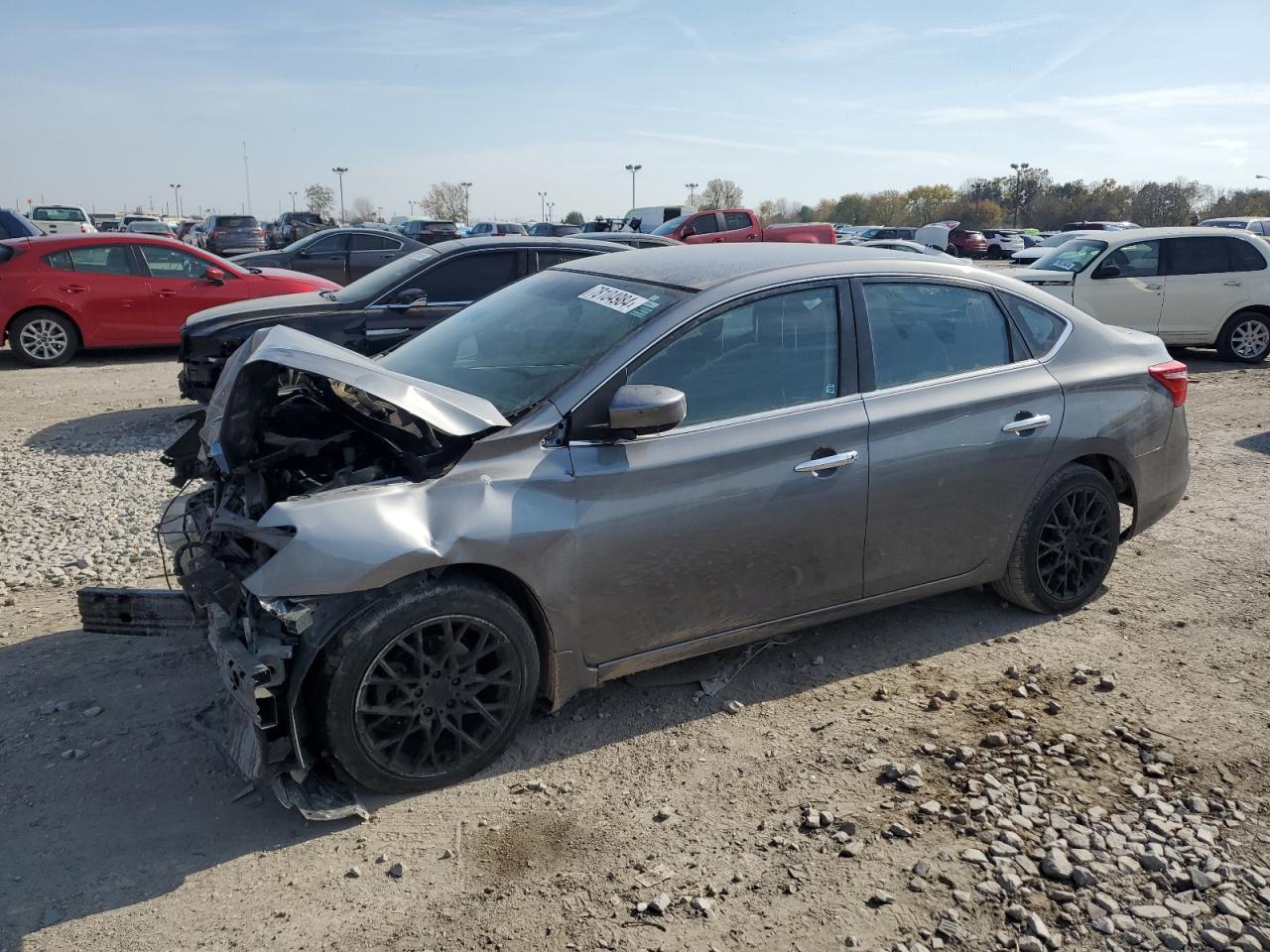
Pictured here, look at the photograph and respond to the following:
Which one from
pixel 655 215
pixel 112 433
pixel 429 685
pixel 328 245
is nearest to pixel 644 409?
pixel 429 685

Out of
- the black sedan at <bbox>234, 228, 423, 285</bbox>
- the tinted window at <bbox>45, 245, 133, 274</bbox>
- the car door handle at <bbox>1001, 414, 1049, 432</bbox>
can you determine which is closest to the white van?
the black sedan at <bbox>234, 228, 423, 285</bbox>

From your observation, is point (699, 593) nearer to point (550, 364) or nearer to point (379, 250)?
point (550, 364)

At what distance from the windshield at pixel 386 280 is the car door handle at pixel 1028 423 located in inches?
232

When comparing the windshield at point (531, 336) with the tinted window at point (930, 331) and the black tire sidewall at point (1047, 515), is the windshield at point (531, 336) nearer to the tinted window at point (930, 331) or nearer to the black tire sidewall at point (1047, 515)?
the tinted window at point (930, 331)

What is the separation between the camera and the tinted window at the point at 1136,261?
1272 cm

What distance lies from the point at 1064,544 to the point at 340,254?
638 inches

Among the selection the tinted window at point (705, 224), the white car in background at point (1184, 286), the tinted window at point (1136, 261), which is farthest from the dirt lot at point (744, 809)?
the tinted window at point (705, 224)

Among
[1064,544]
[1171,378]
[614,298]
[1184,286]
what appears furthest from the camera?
[1184,286]

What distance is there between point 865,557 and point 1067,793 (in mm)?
1172

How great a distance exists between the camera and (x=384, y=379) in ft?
11.3

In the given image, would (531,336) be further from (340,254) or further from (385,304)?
(340,254)

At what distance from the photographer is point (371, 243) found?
18953 mm

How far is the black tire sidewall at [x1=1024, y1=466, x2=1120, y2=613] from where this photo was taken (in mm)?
4664

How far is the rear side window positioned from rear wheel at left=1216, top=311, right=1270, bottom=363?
57cm
